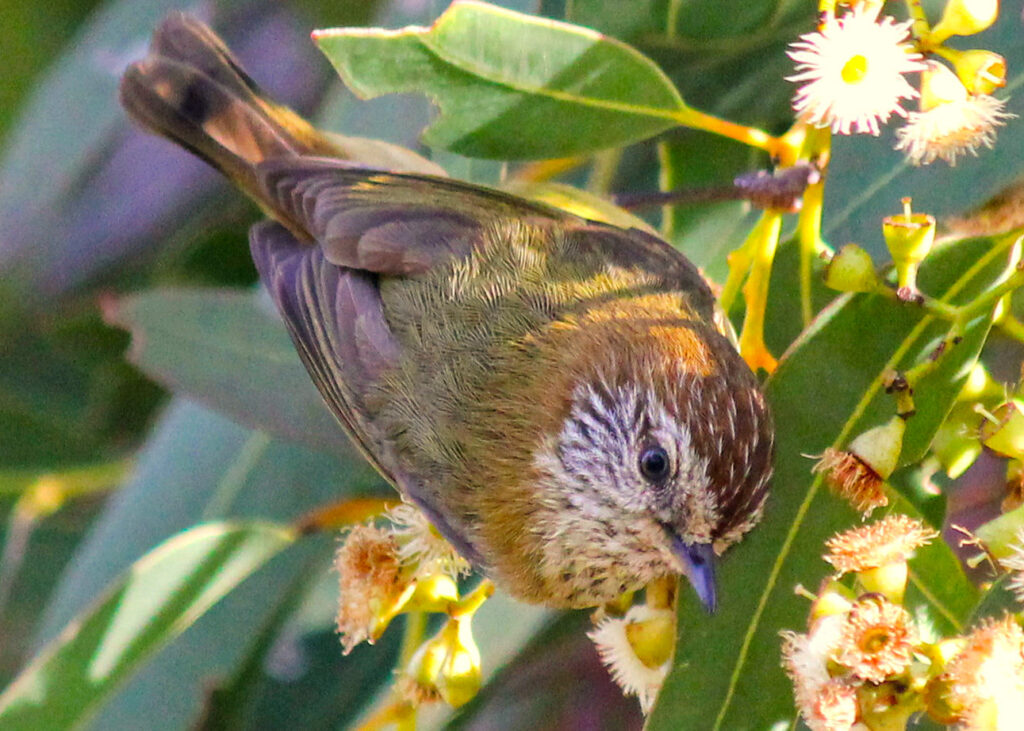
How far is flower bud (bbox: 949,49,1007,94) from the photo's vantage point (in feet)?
4.87


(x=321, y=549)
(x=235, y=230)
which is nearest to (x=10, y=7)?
(x=235, y=230)

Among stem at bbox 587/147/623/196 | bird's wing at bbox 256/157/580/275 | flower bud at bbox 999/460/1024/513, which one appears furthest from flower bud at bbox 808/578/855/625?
stem at bbox 587/147/623/196

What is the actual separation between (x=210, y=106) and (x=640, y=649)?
1.65m

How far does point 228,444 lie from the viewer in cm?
279

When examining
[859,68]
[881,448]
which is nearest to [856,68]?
[859,68]

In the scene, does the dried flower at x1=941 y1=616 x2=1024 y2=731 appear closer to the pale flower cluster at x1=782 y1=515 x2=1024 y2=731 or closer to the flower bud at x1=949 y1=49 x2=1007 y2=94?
the pale flower cluster at x1=782 y1=515 x2=1024 y2=731

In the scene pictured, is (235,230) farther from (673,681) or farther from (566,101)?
(673,681)

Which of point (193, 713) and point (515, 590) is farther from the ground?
point (515, 590)

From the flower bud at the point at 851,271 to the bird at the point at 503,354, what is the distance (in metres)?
0.33

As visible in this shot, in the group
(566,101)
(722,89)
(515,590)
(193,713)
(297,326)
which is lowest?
(193,713)

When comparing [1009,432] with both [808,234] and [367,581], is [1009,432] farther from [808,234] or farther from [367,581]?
[367,581]

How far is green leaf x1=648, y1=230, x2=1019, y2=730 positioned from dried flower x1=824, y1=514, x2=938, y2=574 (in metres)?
0.15

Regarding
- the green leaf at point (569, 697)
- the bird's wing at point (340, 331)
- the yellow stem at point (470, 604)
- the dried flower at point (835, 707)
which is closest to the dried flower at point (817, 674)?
the dried flower at point (835, 707)

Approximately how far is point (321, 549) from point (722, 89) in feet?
3.93
